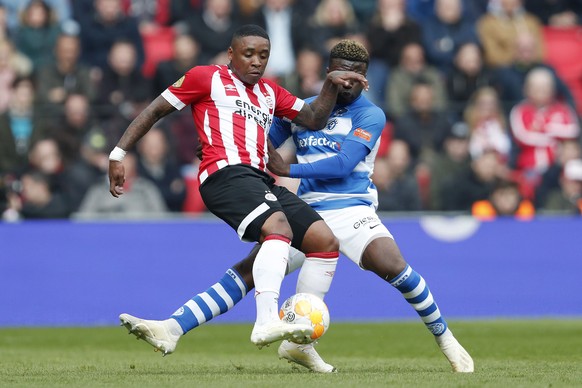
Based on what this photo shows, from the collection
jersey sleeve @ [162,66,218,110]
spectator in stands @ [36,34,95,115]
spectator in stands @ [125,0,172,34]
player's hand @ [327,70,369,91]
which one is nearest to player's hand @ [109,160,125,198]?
jersey sleeve @ [162,66,218,110]

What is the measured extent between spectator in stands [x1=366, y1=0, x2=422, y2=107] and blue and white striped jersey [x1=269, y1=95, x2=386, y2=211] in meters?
8.41

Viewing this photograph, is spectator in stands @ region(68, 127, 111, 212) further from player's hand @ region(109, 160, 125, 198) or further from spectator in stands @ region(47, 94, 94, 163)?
player's hand @ region(109, 160, 125, 198)

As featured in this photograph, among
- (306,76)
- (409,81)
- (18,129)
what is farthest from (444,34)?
(18,129)

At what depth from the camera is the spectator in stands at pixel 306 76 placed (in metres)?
15.7

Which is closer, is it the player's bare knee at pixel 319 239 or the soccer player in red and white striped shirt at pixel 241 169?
the soccer player in red and white striped shirt at pixel 241 169

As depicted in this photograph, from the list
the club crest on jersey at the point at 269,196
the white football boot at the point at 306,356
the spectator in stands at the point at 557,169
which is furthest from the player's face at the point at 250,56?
the spectator in stands at the point at 557,169

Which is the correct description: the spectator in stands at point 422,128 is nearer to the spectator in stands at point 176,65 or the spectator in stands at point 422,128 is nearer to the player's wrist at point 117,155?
the spectator in stands at point 176,65

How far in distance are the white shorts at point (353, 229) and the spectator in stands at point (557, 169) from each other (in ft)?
25.0

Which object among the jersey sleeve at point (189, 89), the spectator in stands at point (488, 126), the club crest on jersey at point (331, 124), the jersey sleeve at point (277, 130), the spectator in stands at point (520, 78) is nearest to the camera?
the jersey sleeve at point (189, 89)

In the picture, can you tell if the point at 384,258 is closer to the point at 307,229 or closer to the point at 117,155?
the point at 307,229

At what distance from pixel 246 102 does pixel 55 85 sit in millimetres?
8295

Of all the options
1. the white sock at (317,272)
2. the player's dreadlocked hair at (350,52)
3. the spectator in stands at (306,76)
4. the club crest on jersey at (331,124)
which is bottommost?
the white sock at (317,272)

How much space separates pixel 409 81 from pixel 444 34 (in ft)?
5.05

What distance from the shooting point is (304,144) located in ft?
28.0
